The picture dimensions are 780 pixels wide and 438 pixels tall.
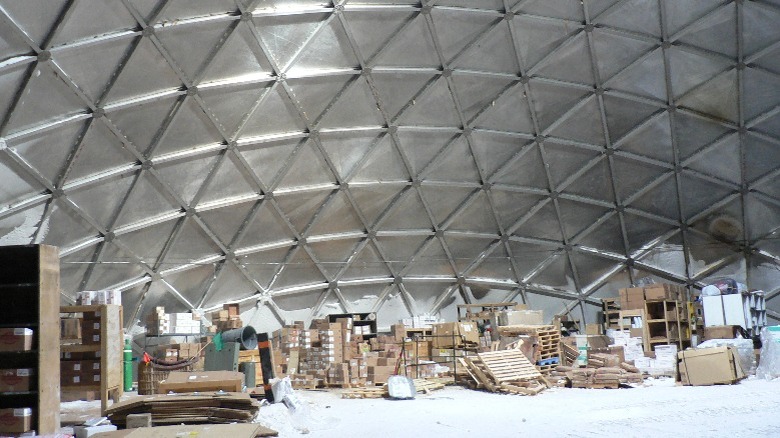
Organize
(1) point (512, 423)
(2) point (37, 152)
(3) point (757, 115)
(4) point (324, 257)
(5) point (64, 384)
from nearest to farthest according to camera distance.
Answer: (1) point (512, 423) < (5) point (64, 384) < (2) point (37, 152) < (3) point (757, 115) < (4) point (324, 257)

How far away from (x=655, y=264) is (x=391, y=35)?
14280 millimetres

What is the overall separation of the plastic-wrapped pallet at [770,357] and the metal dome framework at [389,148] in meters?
8.10

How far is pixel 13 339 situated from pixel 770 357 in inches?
710

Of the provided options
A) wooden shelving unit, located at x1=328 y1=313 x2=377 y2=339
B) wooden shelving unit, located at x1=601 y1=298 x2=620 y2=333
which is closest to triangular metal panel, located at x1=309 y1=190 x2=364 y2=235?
wooden shelving unit, located at x1=328 y1=313 x2=377 y2=339

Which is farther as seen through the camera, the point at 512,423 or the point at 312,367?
the point at 312,367

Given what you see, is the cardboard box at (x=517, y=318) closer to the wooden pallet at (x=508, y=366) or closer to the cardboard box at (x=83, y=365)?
the wooden pallet at (x=508, y=366)

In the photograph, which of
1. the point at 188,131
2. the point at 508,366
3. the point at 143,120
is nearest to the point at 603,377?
the point at 508,366

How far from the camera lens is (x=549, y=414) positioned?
534 inches

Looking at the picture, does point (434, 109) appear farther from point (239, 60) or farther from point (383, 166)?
point (239, 60)

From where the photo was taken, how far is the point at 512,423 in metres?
12.5

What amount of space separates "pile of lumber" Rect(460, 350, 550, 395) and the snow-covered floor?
0.52 meters

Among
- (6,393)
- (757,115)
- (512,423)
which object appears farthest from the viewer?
(757,115)

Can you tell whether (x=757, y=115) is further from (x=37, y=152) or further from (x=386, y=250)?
(x=37, y=152)

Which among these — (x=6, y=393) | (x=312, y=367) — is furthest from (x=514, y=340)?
(x=6, y=393)
